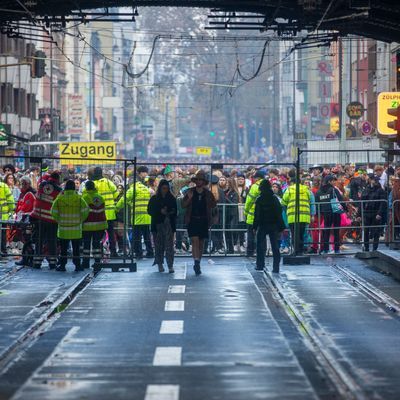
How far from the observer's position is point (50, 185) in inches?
1062

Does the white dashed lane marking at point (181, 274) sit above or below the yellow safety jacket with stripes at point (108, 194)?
below

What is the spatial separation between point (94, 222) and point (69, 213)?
22.7 inches

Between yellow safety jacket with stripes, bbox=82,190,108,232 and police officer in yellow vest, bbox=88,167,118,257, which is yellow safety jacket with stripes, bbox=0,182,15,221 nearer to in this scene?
police officer in yellow vest, bbox=88,167,118,257

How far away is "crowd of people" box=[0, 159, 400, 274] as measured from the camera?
26.1 meters

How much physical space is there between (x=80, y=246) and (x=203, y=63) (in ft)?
339

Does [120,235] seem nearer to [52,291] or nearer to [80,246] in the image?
[80,246]

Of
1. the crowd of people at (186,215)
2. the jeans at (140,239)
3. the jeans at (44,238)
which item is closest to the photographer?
the crowd of people at (186,215)

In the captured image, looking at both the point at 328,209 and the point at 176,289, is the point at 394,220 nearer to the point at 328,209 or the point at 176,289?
the point at 328,209

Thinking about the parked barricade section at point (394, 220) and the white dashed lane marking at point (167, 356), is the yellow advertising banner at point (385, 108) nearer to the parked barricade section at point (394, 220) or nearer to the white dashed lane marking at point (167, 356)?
the parked barricade section at point (394, 220)

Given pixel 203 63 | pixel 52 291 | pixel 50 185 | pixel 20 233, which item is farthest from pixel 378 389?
pixel 203 63

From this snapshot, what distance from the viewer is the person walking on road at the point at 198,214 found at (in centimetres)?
2556

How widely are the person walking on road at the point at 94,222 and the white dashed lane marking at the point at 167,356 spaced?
1178cm

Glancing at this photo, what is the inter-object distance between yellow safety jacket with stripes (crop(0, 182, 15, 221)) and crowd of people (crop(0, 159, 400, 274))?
2cm

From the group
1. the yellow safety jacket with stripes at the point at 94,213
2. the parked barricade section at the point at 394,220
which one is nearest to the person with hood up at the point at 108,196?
the yellow safety jacket with stripes at the point at 94,213
